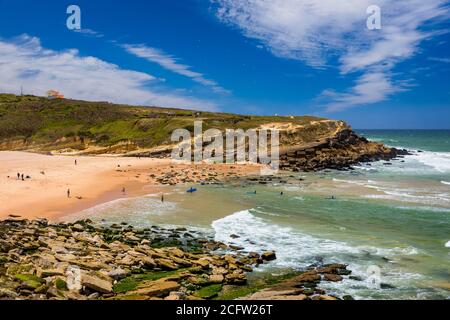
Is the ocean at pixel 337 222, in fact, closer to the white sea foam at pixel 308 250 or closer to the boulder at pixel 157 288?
the white sea foam at pixel 308 250

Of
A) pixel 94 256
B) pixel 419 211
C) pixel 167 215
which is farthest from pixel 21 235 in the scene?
pixel 419 211

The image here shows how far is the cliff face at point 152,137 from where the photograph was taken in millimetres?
78125

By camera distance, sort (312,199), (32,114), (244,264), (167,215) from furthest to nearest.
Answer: (32,114)
(312,199)
(167,215)
(244,264)

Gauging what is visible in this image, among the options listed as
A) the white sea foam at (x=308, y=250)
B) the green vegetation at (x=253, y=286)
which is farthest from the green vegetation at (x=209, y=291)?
the white sea foam at (x=308, y=250)

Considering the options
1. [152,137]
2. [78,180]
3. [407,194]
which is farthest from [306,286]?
[152,137]

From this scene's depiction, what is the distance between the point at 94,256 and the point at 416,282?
51.3ft

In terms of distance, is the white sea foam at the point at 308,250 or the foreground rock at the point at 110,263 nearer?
the foreground rock at the point at 110,263

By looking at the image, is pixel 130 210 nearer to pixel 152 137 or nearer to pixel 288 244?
pixel 288 244

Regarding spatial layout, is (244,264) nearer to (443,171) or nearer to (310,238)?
(310,238)

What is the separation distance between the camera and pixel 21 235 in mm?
22234

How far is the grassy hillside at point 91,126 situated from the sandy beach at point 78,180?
2012cm

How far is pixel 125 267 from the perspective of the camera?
62.0 ft
